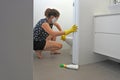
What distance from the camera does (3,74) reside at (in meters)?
1.02

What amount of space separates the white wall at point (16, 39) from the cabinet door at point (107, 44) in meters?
1.24

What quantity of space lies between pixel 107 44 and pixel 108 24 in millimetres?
259

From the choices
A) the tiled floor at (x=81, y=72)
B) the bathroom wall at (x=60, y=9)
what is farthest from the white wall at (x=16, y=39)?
the bathroom wall at (x=60, y=9)

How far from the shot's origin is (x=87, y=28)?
7.56 feet

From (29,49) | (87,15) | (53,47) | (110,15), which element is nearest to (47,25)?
(53,47)

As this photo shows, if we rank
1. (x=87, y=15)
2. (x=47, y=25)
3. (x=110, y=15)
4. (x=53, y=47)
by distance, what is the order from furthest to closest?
(x=53, y=47), (x=47, y=25), (x=87, y=15), (x=110, y=15)

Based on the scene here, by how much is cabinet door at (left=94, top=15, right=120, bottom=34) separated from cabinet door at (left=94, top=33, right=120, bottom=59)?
65mm

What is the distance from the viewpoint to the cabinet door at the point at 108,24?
6.40 ft

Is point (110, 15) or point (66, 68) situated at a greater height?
point (110, 15)

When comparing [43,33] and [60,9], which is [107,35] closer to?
[43,33]

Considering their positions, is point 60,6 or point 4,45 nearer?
point 4,45

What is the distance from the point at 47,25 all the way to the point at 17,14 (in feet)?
5.57

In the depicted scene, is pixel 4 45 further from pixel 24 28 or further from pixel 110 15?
pixel 110 15

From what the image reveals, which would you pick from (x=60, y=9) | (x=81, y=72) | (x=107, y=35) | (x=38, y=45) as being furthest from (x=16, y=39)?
(x=60, y=9)
